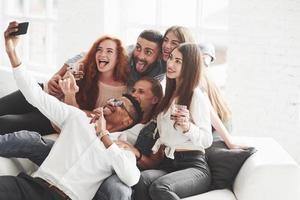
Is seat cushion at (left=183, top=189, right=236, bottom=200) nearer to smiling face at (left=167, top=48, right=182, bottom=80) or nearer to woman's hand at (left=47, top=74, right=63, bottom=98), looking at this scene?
smiling face at (left=167, top=48, right=182, bottom=80)

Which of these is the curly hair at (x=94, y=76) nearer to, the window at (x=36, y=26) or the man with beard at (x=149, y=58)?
the man with beard at (x=149, y=58)

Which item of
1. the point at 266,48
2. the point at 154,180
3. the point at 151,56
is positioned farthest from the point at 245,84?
the point at 154,180

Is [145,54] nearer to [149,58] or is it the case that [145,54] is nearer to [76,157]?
[149,58]

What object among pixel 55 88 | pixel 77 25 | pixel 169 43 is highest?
pixel 169 43

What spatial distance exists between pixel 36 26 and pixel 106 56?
2.54 metres

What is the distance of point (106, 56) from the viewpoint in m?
3.18

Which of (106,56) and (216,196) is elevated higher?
(106,56)

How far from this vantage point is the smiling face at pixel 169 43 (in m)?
3.10

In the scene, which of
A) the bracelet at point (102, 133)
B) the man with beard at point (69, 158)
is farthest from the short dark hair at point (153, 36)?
the bracelet at point (102, 133)

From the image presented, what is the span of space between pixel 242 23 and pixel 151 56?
87cm

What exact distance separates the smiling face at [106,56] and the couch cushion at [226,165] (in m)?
0.70

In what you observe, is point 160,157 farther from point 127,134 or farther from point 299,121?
point 299,121

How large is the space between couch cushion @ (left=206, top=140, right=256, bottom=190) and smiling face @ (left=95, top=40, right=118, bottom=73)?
27.4 inches

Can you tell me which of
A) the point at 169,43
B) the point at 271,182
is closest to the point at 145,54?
the point at 169,43
